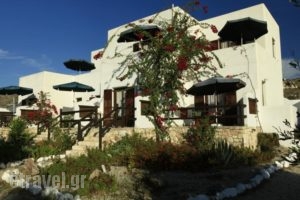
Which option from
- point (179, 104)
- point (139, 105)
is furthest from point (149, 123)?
point (179, 104)

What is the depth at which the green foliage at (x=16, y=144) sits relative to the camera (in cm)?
1269

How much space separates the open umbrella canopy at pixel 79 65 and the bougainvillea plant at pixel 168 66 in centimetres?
914

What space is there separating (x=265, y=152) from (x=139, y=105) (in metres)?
5.67

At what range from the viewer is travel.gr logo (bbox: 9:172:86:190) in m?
8.62

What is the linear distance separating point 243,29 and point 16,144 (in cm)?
1178

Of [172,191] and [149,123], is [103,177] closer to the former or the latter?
[172,191]

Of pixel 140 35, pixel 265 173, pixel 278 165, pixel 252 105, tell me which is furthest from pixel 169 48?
pixel 265 173

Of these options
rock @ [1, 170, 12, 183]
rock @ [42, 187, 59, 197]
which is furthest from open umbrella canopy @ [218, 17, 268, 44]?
rock @ [1, 170, 12, 183]

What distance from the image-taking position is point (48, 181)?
9.15m

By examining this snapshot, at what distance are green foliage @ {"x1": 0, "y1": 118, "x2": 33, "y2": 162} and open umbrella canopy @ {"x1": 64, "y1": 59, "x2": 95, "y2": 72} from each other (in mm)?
11054

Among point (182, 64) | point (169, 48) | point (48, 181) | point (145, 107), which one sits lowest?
point (48, 181)

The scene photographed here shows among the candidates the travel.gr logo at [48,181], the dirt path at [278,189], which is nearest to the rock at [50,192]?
the travel.gr logo at [48,181]

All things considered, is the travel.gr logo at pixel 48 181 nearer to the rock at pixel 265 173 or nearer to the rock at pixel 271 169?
the rock at pixel 265 173

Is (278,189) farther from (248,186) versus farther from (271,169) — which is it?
(271,169)
